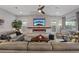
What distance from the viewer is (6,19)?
4688 millimetres

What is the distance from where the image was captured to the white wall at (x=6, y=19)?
15.2 ft

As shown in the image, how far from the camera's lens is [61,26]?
474 centimetres

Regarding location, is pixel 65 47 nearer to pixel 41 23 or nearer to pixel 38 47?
pixel 38 47

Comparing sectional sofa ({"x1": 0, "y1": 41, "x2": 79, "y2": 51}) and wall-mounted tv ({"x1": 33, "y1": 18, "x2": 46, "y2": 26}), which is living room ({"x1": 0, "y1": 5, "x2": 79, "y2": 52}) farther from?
sectional sofa ({"x1": 0, "y1": 41, "x2": 79, "y2": 51})

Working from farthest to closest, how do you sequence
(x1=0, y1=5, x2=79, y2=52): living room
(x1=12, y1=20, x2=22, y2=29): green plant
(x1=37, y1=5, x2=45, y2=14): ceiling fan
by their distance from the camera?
(x1=12, y1=20, x2=22, y2=29): green plant → (x1=0, y1=5, x2=79, y2=52): living room → (x1=37, y1=5, x2=45, y2=14): ceiling fan

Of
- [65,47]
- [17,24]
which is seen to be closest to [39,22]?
[17,24]

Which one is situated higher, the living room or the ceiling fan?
the ceiling fan

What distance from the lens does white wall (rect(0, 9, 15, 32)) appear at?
462 centimetres

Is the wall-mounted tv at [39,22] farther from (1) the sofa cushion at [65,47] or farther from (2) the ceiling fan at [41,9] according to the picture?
(1) the sofa cushion at [65,47]

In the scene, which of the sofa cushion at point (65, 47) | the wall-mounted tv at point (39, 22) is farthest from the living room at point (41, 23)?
the sofa cushion at point (65, 47)

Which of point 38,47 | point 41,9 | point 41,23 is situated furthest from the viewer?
point 41,23

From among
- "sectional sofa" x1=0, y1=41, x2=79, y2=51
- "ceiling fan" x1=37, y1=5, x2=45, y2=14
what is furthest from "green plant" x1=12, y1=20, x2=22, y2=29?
"sectional sofa" x1=0, y1=41, x2=79, y2=51

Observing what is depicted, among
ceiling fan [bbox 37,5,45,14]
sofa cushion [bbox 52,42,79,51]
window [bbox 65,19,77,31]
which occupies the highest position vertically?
ceiling fan [bbox 37,5,45,14]
